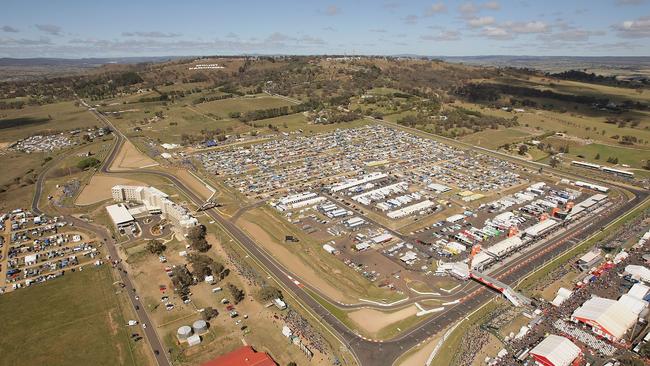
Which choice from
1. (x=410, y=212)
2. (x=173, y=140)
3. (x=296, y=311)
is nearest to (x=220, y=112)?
(x=173, y=140)

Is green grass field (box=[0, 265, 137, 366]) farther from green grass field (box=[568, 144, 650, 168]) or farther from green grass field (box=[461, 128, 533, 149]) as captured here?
green grass field (box=[568, 144, 650, 168])

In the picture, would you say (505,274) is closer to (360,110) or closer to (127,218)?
(127,218)

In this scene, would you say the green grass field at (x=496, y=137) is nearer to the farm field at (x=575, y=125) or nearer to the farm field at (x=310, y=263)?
the farm field at (x=575, y=125)

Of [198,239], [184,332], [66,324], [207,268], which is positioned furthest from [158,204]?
[184,332]

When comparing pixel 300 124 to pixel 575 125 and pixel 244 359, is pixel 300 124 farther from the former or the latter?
pixel 244 359

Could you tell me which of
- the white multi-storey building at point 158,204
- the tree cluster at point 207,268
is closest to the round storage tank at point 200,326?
the tree cluster at point 207,268

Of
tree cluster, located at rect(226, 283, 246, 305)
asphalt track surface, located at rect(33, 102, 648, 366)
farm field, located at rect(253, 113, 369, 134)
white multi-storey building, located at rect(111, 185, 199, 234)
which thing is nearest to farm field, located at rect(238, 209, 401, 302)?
asphalt track surface, located at rect(33, 102, 648, 366)
